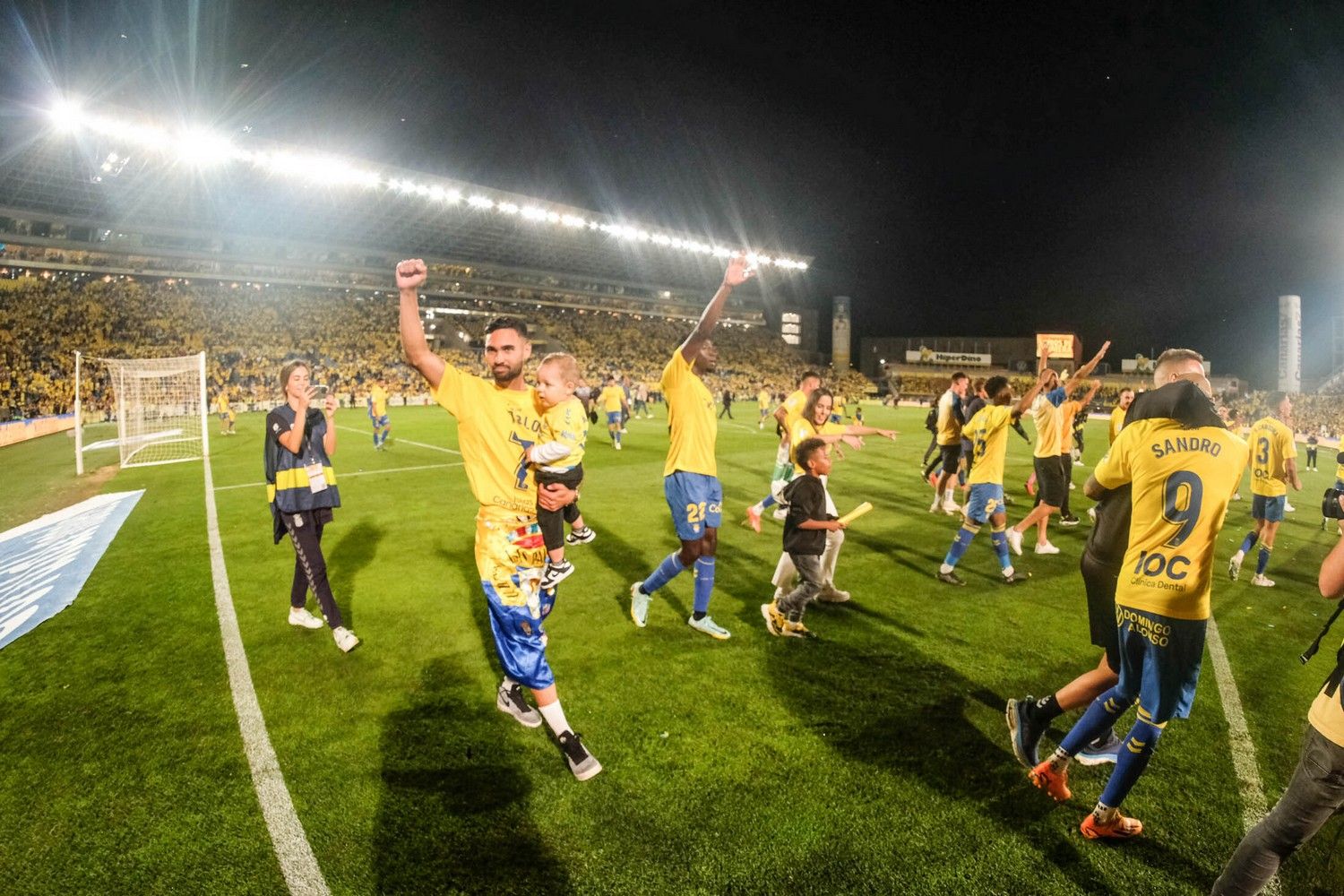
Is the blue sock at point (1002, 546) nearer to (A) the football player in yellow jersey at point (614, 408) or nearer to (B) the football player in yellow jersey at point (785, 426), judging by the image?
(B) the football player in yellow jersey at point (785, 426)

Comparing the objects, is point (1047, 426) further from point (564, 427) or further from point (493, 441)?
point (493, 441)

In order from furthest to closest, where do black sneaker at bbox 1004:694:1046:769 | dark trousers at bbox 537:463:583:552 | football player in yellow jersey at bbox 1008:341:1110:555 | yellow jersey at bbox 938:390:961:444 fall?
yellow jersey at bbox 938:390:961:444
football player in yellow jersey at bbox 1008:341:1110:555
black sneaker at bbox 1004:694:1046:769
dark trousers at bbox 537:463:583:552

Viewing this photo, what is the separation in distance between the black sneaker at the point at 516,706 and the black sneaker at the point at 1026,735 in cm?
289

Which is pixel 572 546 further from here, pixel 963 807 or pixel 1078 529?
pixel 1078 529

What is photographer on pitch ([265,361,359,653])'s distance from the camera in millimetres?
5059

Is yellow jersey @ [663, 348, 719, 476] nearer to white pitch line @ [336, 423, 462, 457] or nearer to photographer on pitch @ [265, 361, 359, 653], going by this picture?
photographer on pitch @ [265, 361, 359, 653]

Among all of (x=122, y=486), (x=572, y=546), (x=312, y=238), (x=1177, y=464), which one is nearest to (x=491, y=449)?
(x=1177, y=464)

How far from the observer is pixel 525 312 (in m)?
61.1

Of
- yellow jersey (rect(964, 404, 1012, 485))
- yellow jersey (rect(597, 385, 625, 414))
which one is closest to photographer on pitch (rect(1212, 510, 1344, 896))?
yellow jersey (rect(964, 404, 1012, 485))

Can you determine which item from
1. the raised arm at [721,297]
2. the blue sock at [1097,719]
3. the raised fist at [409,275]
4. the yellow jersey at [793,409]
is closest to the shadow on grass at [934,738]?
the blue sock at [1097,719]

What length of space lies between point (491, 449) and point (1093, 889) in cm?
349

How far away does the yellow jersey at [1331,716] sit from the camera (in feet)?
6.95

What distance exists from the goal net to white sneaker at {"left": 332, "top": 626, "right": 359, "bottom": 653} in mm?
11949

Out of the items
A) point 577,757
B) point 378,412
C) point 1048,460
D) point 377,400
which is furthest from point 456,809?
point 378,412
